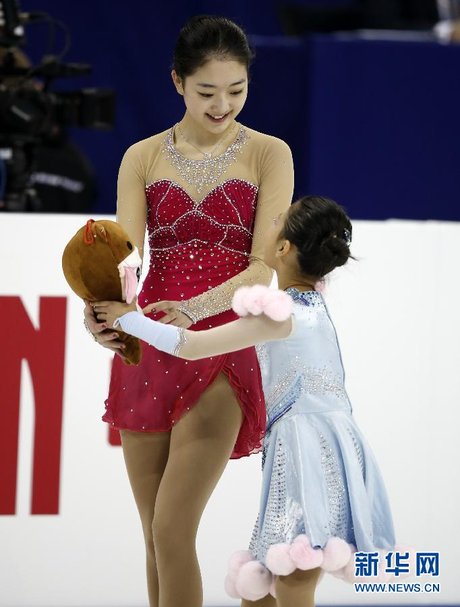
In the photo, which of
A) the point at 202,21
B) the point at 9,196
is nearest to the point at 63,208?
the point at 9,196

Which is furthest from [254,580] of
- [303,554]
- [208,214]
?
[208,214]

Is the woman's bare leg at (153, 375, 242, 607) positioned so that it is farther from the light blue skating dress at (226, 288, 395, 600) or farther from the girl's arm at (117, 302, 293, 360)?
the girl's arm at (117, 302, 293, 360)

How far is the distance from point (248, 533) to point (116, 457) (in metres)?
0.44

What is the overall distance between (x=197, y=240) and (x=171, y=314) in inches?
7.7

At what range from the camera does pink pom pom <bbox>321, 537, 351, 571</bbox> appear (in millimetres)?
2432

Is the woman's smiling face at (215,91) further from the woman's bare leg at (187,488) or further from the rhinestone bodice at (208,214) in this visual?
the woman's bare leg at (187,488)

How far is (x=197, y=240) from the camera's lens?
259 centimetres

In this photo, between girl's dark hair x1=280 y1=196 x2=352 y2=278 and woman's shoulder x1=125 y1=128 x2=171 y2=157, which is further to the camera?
woman's shoulder x1=125 y1=128 x2=171 y2=157

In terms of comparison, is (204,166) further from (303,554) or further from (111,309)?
(303,554)

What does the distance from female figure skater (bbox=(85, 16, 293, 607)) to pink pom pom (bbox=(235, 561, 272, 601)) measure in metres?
0.10

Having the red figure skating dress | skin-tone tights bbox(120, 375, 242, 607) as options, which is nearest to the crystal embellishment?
the red figure skating dress

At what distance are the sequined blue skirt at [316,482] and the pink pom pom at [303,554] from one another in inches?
0.6

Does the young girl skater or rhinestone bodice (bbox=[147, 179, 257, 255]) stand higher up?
rhinestone bodice (bbox=[147, 179, 257, 255])

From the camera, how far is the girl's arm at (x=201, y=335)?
2.32 metres
